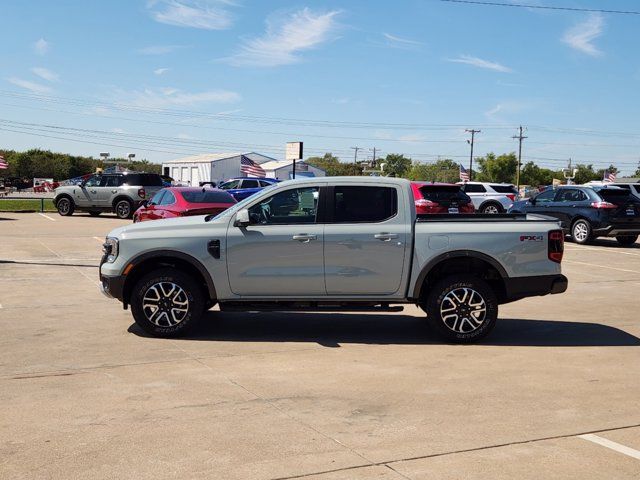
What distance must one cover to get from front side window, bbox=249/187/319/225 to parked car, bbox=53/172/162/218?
2261cm

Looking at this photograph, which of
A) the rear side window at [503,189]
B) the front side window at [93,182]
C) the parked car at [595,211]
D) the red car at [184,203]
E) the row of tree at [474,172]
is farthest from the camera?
the row of tree at [474,172]

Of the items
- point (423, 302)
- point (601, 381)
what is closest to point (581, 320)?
point (423, 302)

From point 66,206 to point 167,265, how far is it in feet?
81.9

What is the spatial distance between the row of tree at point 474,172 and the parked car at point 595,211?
288 feet

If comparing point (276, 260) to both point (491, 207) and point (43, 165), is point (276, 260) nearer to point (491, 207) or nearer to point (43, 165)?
point (491, 207)

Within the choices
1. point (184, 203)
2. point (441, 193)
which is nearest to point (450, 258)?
point (184, 203)

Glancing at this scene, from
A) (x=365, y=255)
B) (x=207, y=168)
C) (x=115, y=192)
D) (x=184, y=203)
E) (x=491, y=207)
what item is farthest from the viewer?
(x=207, y=168)

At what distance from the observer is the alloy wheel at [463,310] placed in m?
8.30

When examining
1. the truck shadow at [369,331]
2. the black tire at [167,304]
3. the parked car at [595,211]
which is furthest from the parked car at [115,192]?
the black tire at [167,304]

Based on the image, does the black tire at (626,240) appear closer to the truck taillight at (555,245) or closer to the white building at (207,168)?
the truck taillight at (555,245)

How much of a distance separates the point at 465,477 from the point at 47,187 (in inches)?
2808

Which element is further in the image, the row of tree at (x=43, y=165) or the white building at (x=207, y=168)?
the row of tree at (x=43, y=165)

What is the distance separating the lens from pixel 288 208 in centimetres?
852

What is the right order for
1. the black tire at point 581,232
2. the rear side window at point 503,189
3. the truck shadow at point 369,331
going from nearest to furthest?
the truck shadow at point 369,331 → the black tire at point 581,232 → the rear side window at point 503,189
